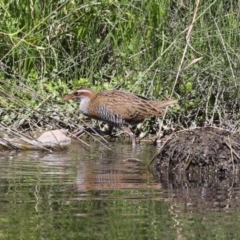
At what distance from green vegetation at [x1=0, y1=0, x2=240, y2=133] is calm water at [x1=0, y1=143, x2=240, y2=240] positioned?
2535mm

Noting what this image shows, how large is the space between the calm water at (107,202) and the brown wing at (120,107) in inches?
94.5

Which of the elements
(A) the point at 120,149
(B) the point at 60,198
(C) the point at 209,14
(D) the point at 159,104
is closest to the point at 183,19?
(C) the point at 209,14

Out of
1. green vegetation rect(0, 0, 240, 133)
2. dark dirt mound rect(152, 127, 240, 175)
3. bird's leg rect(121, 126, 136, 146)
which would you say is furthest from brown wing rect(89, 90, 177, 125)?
dark dirt mound rect(152, 127, 240, 175)

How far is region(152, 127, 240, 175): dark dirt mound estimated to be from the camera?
9.58 m

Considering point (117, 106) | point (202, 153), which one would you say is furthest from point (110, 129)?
point (202, 153)

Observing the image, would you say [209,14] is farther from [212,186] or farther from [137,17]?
[212,186]

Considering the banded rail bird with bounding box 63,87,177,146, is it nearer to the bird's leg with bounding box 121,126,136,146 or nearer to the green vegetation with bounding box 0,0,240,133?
the bird's leg with bounding box 121,126,136,146

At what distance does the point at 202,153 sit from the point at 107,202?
80.0 inches

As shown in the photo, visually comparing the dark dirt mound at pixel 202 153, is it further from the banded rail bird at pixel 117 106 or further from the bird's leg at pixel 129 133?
the banded rail bird at pixel 117 106

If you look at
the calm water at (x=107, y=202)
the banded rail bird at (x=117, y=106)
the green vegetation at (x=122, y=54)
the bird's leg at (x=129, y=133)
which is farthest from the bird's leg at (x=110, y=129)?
the calm water at (x=107, y=202)

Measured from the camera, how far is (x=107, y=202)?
308 inches

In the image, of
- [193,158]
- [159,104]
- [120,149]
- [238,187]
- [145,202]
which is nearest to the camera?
[145,202]

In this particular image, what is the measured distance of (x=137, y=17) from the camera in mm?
13781

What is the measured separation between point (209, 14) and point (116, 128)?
6.20 ft
